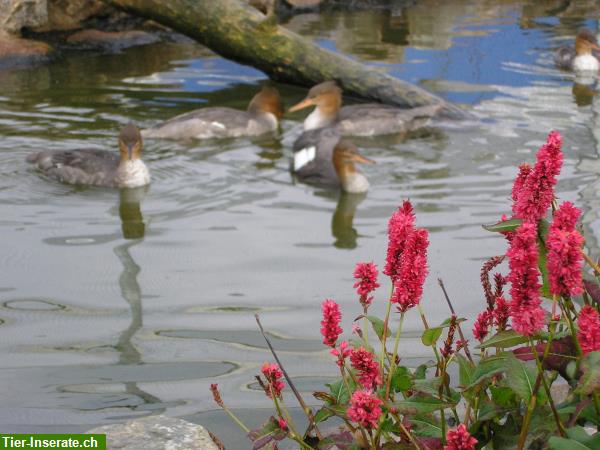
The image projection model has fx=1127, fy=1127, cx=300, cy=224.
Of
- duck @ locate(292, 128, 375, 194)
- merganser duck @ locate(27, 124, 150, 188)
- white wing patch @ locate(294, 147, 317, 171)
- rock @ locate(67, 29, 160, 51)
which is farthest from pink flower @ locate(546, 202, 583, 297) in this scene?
rock @ locate(67, 29, 160, 51)

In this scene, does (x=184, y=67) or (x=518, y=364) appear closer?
(x=518, y=364)

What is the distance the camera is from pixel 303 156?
922cm

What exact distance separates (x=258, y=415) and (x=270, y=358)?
2.09 ft

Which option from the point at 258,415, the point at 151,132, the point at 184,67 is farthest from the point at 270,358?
the point at 184,67

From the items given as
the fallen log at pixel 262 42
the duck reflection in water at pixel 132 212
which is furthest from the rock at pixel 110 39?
the duck reflection in water at pixel 132 212

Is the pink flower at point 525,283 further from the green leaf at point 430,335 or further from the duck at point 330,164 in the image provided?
the duck at point 330,164

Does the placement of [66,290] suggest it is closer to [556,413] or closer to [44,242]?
[44,242]

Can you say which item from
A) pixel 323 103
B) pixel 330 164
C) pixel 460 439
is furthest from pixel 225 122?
pixel 460 439

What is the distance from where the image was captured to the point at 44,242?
6.95 m

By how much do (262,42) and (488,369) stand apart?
A: 30.0 feet

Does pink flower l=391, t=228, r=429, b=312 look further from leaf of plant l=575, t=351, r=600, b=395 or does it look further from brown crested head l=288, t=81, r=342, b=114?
brown crested head l=288, t=81, r=342, b=114

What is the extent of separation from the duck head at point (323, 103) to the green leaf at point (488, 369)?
25.3 ft

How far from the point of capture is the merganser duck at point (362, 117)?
10352 mm

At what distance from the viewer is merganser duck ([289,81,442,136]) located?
10.4 m
